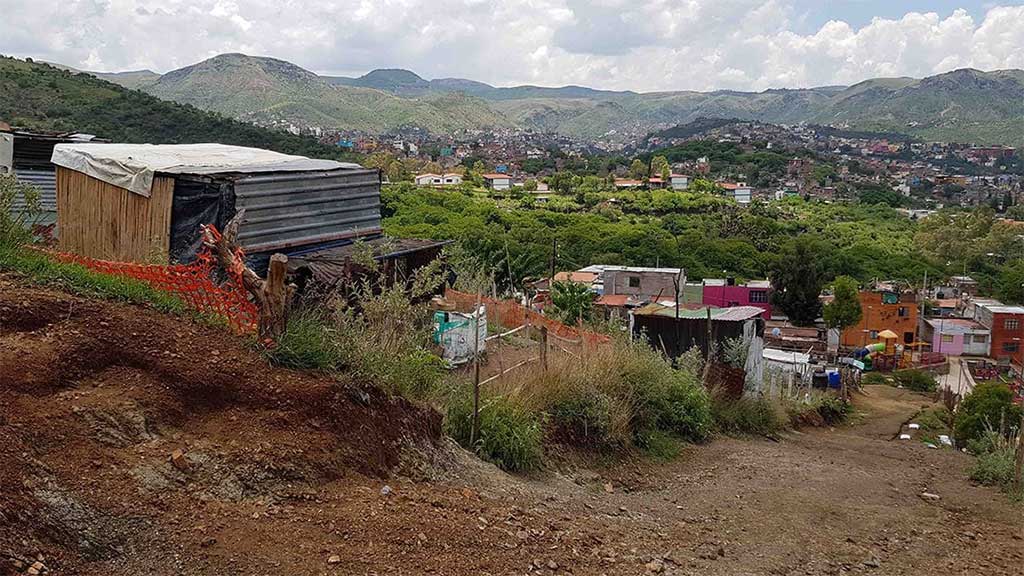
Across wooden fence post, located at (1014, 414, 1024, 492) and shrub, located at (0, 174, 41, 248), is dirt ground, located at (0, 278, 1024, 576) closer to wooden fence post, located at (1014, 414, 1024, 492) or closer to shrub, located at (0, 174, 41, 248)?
shrub, located at (0, 174, 41, 248)

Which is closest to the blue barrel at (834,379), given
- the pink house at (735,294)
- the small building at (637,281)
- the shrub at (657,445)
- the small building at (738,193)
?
the small building at (637,281)

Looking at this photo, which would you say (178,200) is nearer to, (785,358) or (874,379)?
(785,358)

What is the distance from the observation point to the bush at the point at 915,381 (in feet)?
97.2

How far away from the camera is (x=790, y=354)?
85.8ft

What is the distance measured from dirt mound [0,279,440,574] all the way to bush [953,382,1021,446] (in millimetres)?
15648

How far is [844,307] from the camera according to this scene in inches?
1410

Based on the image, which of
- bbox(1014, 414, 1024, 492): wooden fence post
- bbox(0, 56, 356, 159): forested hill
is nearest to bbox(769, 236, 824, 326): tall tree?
bbox(0, 56, 356, 159): forested hill

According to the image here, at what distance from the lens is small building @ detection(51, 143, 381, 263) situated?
7.61 m

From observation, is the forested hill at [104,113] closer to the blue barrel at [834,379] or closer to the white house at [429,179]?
the white house at [429,179]

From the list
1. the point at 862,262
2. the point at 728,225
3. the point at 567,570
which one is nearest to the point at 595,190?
the point at 728,225

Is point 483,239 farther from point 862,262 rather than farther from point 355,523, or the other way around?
point 355,523

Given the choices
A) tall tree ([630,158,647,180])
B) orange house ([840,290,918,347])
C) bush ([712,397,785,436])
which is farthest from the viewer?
tall tree ([630,158,647,180])

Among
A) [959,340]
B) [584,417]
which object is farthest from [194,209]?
[959,340]

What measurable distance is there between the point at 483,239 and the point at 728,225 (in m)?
25.8
